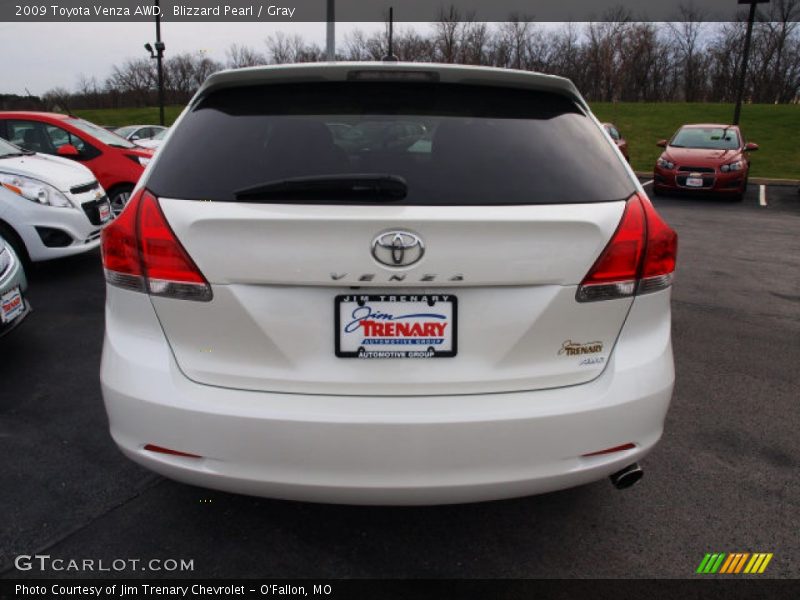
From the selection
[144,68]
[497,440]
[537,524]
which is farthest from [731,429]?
[144,68]

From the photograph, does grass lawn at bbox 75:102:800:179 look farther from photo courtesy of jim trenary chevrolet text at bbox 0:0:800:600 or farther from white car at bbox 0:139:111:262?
photo courtesy of jim trenary chevrolet text at bbox 0:0:800:600

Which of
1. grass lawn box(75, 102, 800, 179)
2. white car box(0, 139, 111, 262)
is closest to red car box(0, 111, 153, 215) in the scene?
white car box(0, 139, 111, 262)

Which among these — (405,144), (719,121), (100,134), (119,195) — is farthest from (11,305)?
(719,121)

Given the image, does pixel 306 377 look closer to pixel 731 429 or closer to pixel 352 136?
pixel 352 136

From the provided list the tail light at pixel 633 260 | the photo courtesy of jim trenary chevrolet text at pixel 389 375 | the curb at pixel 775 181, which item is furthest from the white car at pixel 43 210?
Answer: the curb at pixel 775 181

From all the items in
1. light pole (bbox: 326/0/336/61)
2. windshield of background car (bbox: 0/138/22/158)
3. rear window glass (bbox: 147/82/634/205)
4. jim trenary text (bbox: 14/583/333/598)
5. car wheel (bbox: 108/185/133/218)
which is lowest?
jim trenary text (bbox: 14/583/333/598)

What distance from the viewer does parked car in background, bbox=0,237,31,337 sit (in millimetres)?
3850

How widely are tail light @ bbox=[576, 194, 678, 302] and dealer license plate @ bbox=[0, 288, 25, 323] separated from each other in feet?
11.4

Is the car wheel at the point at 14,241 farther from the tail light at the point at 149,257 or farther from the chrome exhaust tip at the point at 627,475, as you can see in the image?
the chrome exhaust tip at the point at 627,475

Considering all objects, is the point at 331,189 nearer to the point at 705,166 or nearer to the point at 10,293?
the point at 10,293

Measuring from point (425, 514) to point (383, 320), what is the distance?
3.47 feet

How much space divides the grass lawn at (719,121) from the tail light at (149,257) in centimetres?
2133

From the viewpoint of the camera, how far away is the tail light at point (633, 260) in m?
1.93

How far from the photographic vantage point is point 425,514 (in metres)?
2.55
